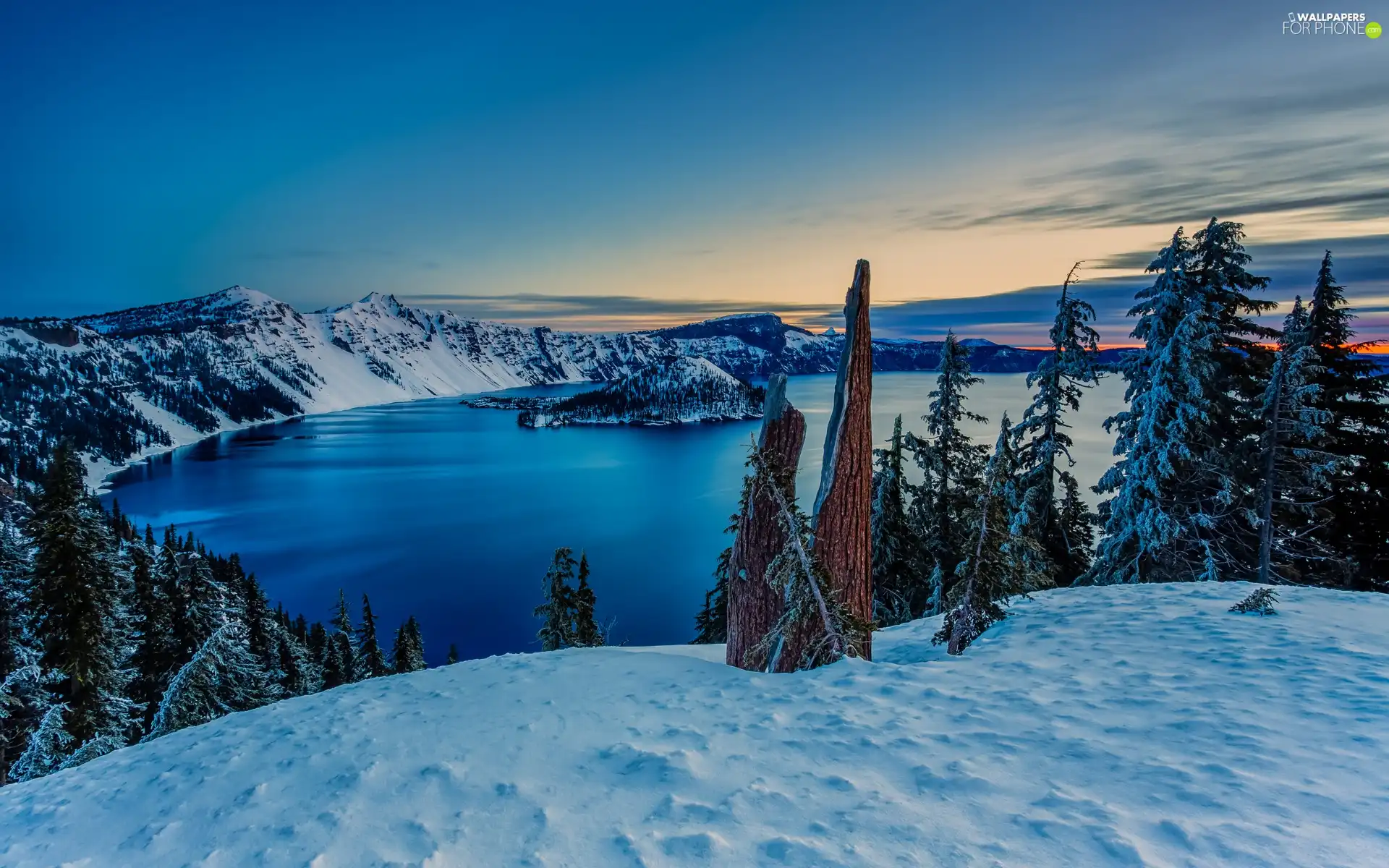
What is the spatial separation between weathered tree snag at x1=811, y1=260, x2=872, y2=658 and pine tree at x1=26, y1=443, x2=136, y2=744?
23108mm

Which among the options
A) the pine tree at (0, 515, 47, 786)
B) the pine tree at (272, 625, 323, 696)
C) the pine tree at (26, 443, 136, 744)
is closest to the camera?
the pine tree at (0, 515, 47, 786)

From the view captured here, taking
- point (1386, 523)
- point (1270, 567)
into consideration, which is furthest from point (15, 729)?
point (1386, 523)

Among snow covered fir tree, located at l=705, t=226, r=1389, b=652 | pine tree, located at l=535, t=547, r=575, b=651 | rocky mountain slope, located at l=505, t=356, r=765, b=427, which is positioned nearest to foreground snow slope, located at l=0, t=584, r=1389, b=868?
snow covered fir tree, located at l=705, t=226, r=1389, b=652

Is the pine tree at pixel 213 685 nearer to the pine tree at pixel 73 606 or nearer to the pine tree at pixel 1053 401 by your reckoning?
the pine tree at pixel 73 606

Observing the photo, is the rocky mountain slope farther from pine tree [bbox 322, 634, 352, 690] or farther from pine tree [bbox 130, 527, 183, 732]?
pine tree [bbox 130, 527, 183, 732]

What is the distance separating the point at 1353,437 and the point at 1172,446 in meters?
4.95

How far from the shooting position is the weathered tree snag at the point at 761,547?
24.2ft

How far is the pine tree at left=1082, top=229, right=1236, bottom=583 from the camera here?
13188 mm

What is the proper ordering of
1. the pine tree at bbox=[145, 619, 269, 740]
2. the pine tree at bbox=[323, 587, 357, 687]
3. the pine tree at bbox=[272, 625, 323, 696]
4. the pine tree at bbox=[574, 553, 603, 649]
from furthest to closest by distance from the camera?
the pine tree at bbox=[323, 587, 357, 687] < the pine tree at bbox=[272, 625, 323, 696] < the pine tree at bbox=[574, 553, 603, 649] < the pine tree at bbox=[145, 619, 269, 740]

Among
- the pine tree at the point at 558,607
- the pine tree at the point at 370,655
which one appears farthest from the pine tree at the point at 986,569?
the pine tree at the point at 370,655

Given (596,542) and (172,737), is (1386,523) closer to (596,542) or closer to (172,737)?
(172,737)

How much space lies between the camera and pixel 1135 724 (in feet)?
14.6

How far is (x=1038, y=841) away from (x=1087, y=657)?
4.01m

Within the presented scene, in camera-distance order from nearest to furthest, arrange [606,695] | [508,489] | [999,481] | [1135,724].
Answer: [1135,724] < [606,695] < [999,481] < [508,489]
